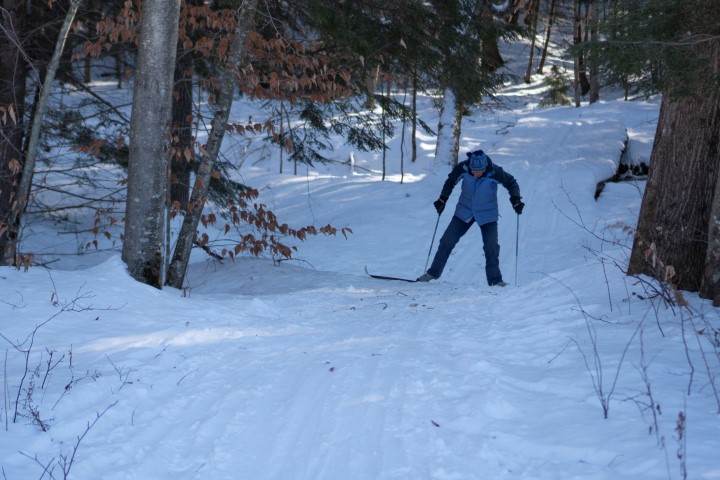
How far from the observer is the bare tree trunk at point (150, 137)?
6750 millimetres

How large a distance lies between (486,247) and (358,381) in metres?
5.47

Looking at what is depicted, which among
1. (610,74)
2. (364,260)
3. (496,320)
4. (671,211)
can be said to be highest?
(610,74)

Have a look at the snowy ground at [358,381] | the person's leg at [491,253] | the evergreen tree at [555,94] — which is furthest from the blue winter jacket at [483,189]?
the evergreen tree at [555,94]

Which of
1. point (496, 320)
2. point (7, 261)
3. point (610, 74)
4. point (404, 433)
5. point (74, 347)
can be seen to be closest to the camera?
point (404, 433)

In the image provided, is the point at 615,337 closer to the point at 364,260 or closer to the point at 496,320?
the point at 496,320

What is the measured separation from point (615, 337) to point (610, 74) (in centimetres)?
369

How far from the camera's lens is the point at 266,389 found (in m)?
4.23

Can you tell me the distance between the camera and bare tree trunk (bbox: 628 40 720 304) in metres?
6.03

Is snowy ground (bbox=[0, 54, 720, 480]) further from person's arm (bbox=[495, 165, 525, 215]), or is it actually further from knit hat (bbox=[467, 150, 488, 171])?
knit hat (bbox=[467, 150, 488, 171])

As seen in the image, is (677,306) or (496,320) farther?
(496,320)

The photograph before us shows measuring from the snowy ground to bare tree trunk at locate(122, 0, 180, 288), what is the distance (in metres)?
0.38

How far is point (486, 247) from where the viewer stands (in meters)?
9.41

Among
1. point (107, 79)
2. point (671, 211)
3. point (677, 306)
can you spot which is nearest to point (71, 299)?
point (677, 306)

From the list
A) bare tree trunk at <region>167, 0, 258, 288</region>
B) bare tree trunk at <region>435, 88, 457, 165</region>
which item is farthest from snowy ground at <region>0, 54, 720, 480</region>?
bare tree trunk at <region>435, 88, 457, 165</region>
